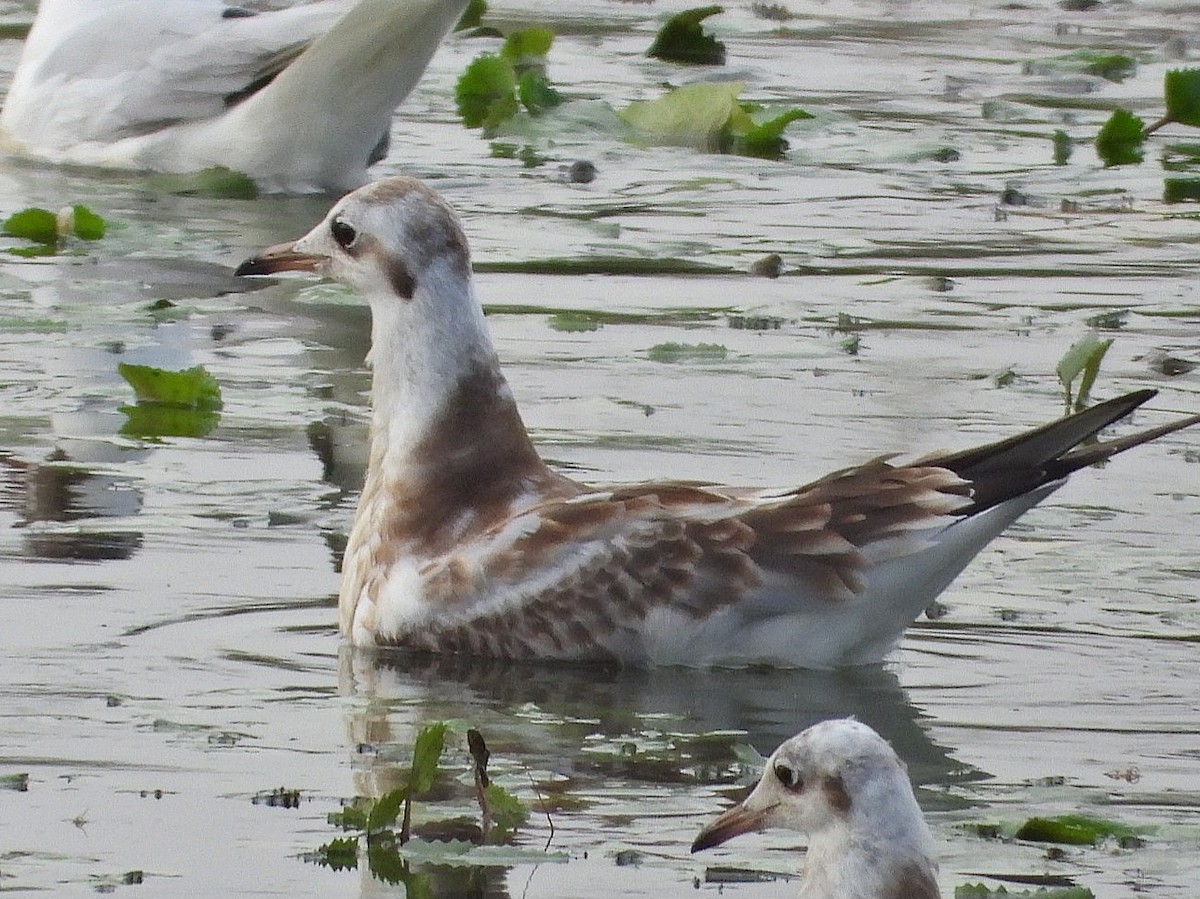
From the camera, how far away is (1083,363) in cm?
981

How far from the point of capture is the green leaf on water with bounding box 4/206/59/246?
12273 mm

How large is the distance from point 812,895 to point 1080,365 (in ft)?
16.0

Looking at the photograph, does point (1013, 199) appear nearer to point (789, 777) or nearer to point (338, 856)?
point (338, 856)

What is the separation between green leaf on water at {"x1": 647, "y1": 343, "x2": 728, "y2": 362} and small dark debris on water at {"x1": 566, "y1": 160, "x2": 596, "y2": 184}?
366 centimetres

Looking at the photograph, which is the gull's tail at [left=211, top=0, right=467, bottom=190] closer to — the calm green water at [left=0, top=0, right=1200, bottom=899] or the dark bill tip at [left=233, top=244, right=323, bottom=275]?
the calm green water at [left=0, top=0, right=1200, bottom=899]

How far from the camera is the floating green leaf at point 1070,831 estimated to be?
589cm

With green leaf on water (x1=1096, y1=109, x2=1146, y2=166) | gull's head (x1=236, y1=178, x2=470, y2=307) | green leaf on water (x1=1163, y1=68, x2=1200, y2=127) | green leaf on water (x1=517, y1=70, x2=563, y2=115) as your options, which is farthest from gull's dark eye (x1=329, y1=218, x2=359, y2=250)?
green leaf on water (x1=517, y1=70, x2=563, y2=115)

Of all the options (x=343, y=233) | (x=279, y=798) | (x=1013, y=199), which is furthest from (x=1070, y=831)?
(x=1013, y=199)

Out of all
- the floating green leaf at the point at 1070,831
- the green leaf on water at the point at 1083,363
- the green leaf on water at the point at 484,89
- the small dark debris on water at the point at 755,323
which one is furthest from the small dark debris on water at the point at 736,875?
the green leaf on water at the point at 484,89

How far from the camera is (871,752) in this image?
5.14m

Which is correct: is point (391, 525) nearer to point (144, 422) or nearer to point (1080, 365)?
point (144, 422)

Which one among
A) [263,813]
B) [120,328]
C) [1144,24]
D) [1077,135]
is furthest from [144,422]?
[1144,24]

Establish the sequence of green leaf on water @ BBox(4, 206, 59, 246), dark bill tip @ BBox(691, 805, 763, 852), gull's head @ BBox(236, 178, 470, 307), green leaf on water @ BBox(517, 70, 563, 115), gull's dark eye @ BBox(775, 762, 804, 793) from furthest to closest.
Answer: green leaf on water @ BBox(517, 70, 563, 115), green leaf on water @ BBox(4, 206, 59, 246), gull's head @ BBox(236, 178, 470, 307), dark bill tip @ BBox(691, 805, 763, 852), gull's dark eye @ BBox(775, 762, 804, 793)

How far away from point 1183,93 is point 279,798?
9184 millimetres
